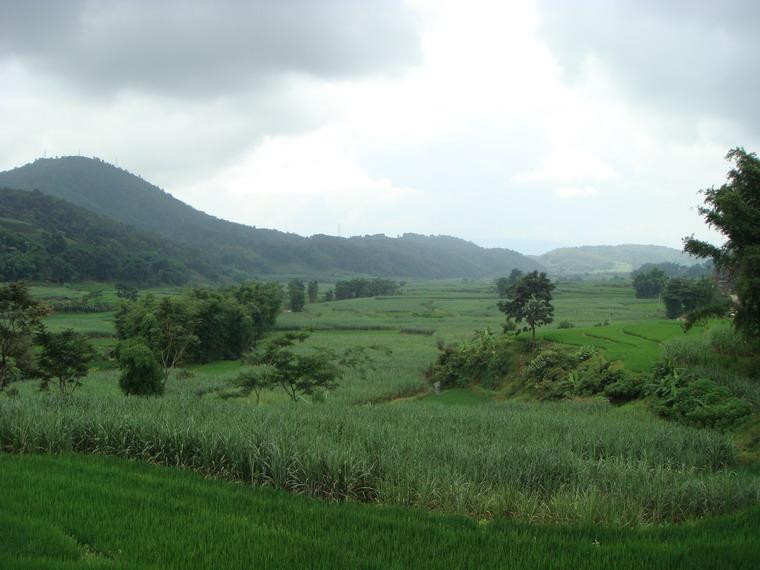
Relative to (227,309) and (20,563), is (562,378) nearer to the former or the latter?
(20,563)

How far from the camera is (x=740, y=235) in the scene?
1356cm

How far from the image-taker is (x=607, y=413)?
1553 cm

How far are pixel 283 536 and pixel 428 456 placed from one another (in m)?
3.36

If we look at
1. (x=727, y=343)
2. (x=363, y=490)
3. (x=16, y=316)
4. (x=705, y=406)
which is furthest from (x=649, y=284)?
(x=363, y=490)

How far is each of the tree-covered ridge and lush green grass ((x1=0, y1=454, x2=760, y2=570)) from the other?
79632mm

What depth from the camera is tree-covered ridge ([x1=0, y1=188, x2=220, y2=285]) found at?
3349 inches

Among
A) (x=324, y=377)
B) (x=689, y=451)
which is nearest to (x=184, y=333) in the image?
(x=324, y=377)

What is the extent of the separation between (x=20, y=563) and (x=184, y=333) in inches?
1010

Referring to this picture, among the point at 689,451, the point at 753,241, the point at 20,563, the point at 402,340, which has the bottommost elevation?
the point at 402,340

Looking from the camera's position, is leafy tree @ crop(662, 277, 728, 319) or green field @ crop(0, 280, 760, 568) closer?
green field @ crop(0, 280, 760, 568)

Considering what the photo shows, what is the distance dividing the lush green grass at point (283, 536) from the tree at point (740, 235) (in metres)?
8.32

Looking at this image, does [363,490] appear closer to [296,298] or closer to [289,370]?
[289,370]

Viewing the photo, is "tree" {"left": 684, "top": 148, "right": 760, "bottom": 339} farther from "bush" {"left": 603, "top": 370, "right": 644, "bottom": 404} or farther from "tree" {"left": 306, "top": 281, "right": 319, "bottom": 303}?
"tree" {"left": 306, "top": 281, "right": 319, "bottom": 303}

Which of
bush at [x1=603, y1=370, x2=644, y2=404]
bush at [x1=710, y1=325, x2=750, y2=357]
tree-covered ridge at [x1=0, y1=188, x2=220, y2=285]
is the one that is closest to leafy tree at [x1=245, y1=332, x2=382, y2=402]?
bush at [x1=603, y1=370, x2=644, y2=404]
